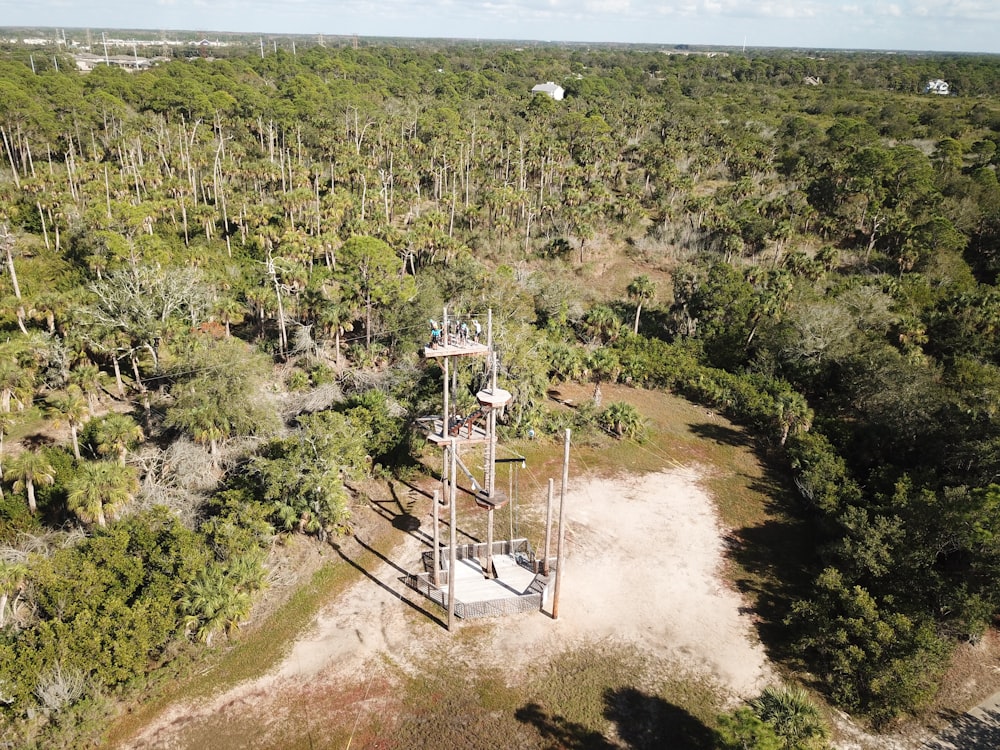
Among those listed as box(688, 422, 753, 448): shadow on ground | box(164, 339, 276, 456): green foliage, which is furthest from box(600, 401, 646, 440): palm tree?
box(164, 339, 276, 456): green foliage

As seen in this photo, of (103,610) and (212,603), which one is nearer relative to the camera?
(103,610)

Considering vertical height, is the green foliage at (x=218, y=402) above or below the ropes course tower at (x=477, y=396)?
below

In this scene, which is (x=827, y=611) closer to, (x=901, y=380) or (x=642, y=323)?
(x=901, y=380)

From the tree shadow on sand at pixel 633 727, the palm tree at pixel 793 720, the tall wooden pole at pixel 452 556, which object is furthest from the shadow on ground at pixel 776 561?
the tall wooden pole at pixel 452 556

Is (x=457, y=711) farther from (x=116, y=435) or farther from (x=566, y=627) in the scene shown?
(x=116, y=435)

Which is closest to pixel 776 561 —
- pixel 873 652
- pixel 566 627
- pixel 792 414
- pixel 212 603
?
pixel 873 652

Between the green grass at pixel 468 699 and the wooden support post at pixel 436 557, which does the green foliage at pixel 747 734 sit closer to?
the green grass at pixel 468 699

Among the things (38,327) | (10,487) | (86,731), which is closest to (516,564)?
(86,731)
